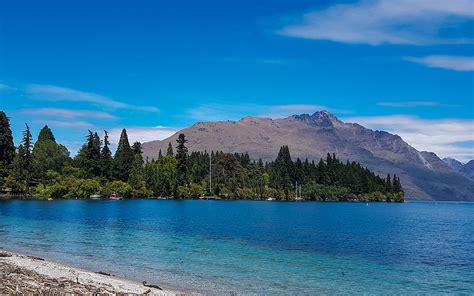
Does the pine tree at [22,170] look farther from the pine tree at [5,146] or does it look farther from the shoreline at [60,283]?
the shoreline at [60,283]

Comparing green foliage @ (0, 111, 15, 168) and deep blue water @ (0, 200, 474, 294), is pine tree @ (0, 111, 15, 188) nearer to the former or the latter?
green foliage @ (0, 111, 15, 168)

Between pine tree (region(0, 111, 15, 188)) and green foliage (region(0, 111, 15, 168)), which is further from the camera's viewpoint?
green foliage (region(0, 111, 15, 168))

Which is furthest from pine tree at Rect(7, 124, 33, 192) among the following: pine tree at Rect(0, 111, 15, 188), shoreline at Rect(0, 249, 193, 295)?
shoreline at Rect(0, 249, 193, 295)

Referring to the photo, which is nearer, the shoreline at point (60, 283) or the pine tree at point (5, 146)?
the shoreline at point (60, 283)

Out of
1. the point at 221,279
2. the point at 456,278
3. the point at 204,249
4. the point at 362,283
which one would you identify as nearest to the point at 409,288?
the point at 362,283

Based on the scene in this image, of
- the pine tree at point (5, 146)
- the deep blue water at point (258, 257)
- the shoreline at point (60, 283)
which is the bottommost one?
the deep blue water at point (258, 257)

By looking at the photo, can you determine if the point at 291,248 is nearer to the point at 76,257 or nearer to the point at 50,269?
the point at 76,257

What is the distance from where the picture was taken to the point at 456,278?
4203 cm

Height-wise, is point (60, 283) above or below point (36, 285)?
below

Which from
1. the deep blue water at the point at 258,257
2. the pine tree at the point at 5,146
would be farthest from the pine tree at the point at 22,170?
the deep blue water at the point at 258,257

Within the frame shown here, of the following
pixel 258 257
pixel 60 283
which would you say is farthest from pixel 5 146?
pixel 60 283

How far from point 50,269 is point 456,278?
112 feet

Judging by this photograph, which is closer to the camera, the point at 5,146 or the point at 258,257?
the point at 258,257

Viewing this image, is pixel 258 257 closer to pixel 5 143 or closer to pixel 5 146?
pixel 5 143
